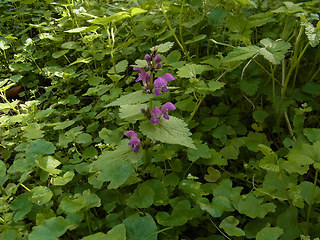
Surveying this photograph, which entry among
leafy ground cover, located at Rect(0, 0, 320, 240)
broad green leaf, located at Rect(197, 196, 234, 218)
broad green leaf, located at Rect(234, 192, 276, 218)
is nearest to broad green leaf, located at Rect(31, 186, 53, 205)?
leafy ground cover, located at Rect(0, 0, 320, 240)

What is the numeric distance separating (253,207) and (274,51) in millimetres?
720

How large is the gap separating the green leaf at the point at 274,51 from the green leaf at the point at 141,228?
2.75ft

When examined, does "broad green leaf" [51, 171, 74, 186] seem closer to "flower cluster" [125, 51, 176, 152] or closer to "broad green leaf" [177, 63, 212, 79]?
"flower cluster" [125, 51, 176, 152]

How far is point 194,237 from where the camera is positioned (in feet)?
3.82

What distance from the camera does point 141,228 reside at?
3.26 feet

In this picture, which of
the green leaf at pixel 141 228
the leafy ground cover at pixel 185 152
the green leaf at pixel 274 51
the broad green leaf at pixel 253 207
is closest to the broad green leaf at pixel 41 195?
the leafy ground cover at pixel 185 152

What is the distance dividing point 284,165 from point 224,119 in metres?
0.51

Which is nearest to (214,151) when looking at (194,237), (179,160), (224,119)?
(179,160)

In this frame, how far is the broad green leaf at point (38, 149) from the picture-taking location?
133 centimetres

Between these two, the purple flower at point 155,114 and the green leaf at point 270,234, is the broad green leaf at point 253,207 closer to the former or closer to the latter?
the green leaf at point 270,234

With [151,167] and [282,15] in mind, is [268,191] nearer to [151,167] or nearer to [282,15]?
[151,167]

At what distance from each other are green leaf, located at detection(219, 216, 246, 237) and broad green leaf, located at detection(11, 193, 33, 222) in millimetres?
732

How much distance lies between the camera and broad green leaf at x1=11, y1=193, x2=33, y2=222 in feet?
3.63

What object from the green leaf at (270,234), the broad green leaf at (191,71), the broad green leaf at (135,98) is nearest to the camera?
the green leaf at (270,234)
